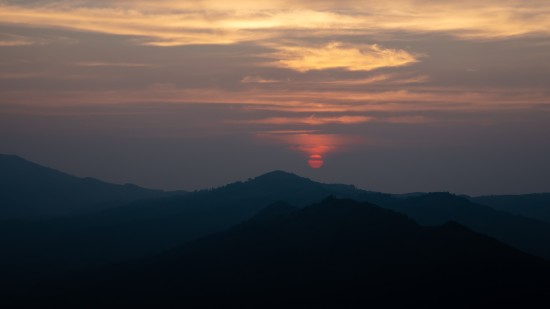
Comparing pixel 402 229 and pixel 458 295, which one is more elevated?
pixel 402 229

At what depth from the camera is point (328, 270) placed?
128 metres

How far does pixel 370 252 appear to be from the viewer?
13088 centimetres

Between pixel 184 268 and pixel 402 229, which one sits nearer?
pixel 402 229

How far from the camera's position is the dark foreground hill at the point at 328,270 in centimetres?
10912

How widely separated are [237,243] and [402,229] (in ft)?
125

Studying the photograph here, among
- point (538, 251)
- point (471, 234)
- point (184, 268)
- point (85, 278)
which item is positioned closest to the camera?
point (471, 234)

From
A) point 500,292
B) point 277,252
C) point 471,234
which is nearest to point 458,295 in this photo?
point 500,292

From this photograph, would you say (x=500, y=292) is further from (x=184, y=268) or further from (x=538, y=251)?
(x=538, y=251)

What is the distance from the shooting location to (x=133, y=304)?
5034 inches

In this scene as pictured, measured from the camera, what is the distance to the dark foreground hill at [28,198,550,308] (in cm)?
10912

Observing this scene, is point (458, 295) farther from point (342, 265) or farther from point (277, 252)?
point (277, 252)

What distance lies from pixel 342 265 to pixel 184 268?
36.7 meters

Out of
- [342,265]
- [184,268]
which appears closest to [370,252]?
[342,265]

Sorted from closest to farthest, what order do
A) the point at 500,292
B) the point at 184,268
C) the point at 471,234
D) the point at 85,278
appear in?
the point at 500,292
the point at 471,234
the point at 184,268
the point at 85,278
